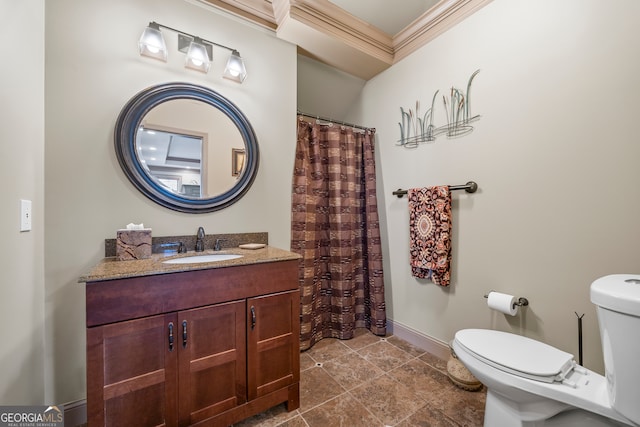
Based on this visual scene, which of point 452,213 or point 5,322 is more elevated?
point 452,213

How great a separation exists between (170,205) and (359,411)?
66.2 inches

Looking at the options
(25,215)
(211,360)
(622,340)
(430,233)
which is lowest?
(211,360)

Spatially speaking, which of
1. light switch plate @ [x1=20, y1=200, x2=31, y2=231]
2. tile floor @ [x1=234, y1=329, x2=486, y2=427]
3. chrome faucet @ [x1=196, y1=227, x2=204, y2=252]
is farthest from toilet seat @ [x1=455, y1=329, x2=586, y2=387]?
light switch plate @ [x1=20, y1=200, x2=31, y2=231]

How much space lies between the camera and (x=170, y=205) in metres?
1.60

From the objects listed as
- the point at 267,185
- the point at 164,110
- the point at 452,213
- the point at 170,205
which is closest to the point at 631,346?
the point at 452,213

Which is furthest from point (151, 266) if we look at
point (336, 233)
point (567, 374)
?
point (567, 374)

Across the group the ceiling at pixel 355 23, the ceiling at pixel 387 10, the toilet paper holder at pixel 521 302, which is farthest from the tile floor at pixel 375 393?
the ceiling at pixel 387 10

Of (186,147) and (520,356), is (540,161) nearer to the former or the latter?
(520,356)

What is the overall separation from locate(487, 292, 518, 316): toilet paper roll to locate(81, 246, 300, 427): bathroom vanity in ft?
4.00

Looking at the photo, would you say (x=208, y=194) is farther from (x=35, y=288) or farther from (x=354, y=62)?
(x=354, y=62)

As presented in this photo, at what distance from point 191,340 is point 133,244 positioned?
616 millimetres

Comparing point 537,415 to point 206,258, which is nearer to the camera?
point 537,415

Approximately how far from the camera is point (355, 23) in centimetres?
205

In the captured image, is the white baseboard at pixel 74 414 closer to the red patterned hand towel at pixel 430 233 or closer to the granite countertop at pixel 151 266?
the granite countertop at pixel 151 266
